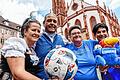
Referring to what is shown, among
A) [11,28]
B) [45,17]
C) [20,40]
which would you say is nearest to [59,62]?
[20,40]

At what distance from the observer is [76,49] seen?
470 centimetres

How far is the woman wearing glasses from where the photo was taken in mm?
2340

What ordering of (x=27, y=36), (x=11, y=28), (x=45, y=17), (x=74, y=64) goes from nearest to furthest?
1. (x=74, y=64)
2. (x=27, y=36)
3. (x=45, y=17)
4. (x=11, y=28)

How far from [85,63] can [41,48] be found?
3.63ft

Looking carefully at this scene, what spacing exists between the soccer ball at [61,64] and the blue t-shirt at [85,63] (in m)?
1.81

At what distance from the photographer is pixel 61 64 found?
2.60 metres

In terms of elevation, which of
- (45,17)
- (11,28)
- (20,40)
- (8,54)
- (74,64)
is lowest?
(74,64)

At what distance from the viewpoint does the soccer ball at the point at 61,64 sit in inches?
101

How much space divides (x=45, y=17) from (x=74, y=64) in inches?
68.2

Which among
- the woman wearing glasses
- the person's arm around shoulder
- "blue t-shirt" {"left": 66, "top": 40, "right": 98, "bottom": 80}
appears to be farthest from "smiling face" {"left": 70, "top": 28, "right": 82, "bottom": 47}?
the person's arm around shoulder

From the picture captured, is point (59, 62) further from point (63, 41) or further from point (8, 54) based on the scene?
point (63, 41)

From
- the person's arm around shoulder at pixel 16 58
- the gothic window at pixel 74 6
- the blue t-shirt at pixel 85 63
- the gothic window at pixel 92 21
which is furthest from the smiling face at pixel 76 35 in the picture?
the gothic window at pixel 74 6

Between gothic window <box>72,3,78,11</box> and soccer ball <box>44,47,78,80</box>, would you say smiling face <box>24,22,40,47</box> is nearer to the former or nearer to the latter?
soccer ball <box>44,47,78,80</box>

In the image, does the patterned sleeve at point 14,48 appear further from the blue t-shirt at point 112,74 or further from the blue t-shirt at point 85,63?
the blue t-shirt at point 112,74
